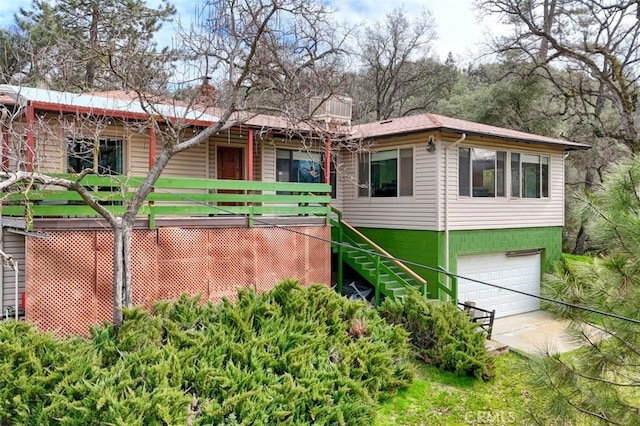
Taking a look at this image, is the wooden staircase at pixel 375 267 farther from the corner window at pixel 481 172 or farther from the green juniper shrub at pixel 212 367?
the green juniper shrub at pixel 212 367

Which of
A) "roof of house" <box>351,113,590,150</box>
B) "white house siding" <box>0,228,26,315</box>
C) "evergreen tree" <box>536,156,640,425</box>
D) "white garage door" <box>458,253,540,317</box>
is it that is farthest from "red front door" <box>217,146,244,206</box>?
"evergreen tree" <box>536,156,640,425</box>

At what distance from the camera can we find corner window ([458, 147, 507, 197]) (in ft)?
39.4

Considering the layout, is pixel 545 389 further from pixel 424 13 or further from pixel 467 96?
pixel 424 13

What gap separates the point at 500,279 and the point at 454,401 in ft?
23.0

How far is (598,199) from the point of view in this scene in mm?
3936

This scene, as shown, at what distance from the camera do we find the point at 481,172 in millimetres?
12406

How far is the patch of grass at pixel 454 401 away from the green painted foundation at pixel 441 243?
3.60 m

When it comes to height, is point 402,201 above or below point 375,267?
above

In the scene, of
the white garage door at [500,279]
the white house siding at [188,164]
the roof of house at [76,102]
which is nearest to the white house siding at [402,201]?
the white garage door at [500,279]

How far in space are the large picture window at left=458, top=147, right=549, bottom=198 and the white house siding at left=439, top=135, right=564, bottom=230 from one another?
0.48 ft

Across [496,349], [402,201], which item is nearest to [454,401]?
[496,349]

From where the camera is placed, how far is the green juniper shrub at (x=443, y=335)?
25.6ft

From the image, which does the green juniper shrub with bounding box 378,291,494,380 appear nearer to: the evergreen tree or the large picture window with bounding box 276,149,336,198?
the evergreen tree

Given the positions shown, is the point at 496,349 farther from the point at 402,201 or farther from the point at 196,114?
the point at 196,114
